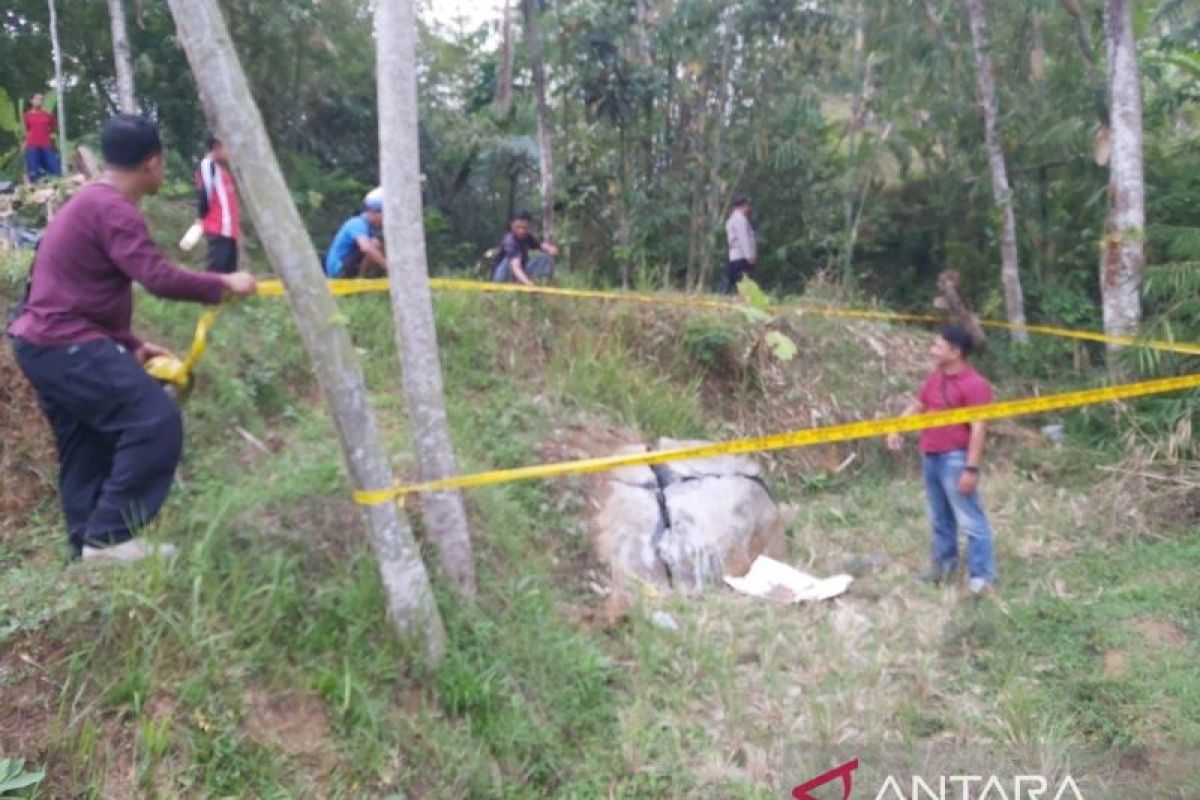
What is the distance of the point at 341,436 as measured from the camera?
3.89 metres

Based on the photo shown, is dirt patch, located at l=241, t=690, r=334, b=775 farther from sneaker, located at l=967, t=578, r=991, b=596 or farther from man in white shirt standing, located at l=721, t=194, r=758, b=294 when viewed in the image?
man in white shirt standing, located at l=721, t=194, r=758, b=294

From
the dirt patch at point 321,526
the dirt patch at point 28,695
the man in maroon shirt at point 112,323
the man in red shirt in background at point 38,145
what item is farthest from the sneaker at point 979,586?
the man in red shirt in background at point 38,145

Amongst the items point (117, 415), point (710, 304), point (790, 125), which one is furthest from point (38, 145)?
point (117, 415)

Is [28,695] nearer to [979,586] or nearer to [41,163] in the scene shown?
[979,586]

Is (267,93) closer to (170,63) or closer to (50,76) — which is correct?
(170,63)

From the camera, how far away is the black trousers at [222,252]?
7461 mm

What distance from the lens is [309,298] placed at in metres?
3.77

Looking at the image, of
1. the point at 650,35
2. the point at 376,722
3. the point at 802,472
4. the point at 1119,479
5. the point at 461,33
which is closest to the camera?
the point at 376,722

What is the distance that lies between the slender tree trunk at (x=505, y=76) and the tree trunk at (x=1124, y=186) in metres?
5.83

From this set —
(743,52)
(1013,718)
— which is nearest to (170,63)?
(743,52)

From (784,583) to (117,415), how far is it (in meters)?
3.64

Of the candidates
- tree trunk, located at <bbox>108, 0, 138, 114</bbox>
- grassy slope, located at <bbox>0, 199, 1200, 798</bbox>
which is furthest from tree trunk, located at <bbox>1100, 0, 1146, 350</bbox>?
tree trunk, located at <bbox>108, 0, 138, 114</bbox>

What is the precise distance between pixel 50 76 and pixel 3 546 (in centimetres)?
1192

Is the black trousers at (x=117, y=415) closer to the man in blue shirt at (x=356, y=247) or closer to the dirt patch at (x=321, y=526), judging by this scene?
the dirt patch at (x=321, y=526)
